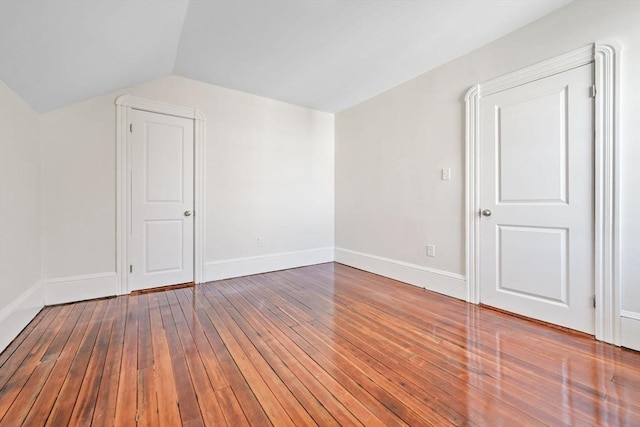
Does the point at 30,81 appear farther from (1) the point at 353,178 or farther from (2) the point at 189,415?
(1) the point at 353,178

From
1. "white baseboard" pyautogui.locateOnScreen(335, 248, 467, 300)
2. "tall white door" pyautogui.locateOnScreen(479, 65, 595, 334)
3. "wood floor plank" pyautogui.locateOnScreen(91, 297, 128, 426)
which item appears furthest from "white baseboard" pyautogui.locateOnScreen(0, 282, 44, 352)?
"tall white door" pyautogui.locateOnScreen(479, 65, 595, 334)

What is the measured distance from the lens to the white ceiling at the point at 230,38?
5.48 feet

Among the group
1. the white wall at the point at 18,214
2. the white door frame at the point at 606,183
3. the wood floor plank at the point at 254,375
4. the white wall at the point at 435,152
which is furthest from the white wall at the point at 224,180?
the white door frame at the point at 606,183

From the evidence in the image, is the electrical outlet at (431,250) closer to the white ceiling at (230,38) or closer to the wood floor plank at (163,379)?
the white ceiling at (230,38)

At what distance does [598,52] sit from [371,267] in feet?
9.71

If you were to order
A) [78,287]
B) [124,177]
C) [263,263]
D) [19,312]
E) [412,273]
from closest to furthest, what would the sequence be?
[19,312] < [78,287] < [124,177] < [412,273] < [263,263]

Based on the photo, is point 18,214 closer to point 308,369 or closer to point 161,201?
point 161,201

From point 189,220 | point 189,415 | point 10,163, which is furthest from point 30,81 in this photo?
point 189,415

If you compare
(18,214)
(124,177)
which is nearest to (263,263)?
(124,177)

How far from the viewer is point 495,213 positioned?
2.55 meters

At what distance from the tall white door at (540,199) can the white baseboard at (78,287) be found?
3750 mm

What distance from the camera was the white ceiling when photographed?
1671 millimetres

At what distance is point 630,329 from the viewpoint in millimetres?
1833

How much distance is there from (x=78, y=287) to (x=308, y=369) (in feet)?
8.49
